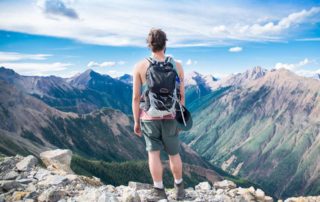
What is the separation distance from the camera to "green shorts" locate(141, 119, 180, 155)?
12.5 meters

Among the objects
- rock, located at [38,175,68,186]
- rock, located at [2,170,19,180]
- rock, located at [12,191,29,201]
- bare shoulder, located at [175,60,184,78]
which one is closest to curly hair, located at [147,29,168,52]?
bare shoulder, located at [175,60,184,78]

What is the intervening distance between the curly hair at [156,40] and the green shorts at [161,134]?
2.30 metres

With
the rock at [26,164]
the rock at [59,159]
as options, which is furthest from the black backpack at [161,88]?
the rock at [59,159]

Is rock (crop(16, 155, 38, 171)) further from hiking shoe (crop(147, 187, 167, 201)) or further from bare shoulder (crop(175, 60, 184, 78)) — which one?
bare shoulder (crop(175, 60, 184, 78))

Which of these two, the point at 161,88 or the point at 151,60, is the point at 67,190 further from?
the point at 151,60

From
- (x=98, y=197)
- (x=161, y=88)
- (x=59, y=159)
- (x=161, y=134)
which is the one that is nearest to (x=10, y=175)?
(x=98, y=197)

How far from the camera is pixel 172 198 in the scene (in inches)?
564

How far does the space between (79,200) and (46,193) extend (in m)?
1.41

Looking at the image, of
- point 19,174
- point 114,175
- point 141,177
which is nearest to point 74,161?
point 114,175

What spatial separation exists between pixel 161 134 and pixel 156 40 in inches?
119

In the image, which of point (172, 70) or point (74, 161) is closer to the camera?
point (172, 70)

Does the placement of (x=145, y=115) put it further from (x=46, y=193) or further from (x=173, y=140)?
(x=46, y=193)

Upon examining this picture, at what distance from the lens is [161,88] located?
39.7 feet

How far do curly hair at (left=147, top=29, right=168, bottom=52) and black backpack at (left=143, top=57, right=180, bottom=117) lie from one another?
1.25 feet
